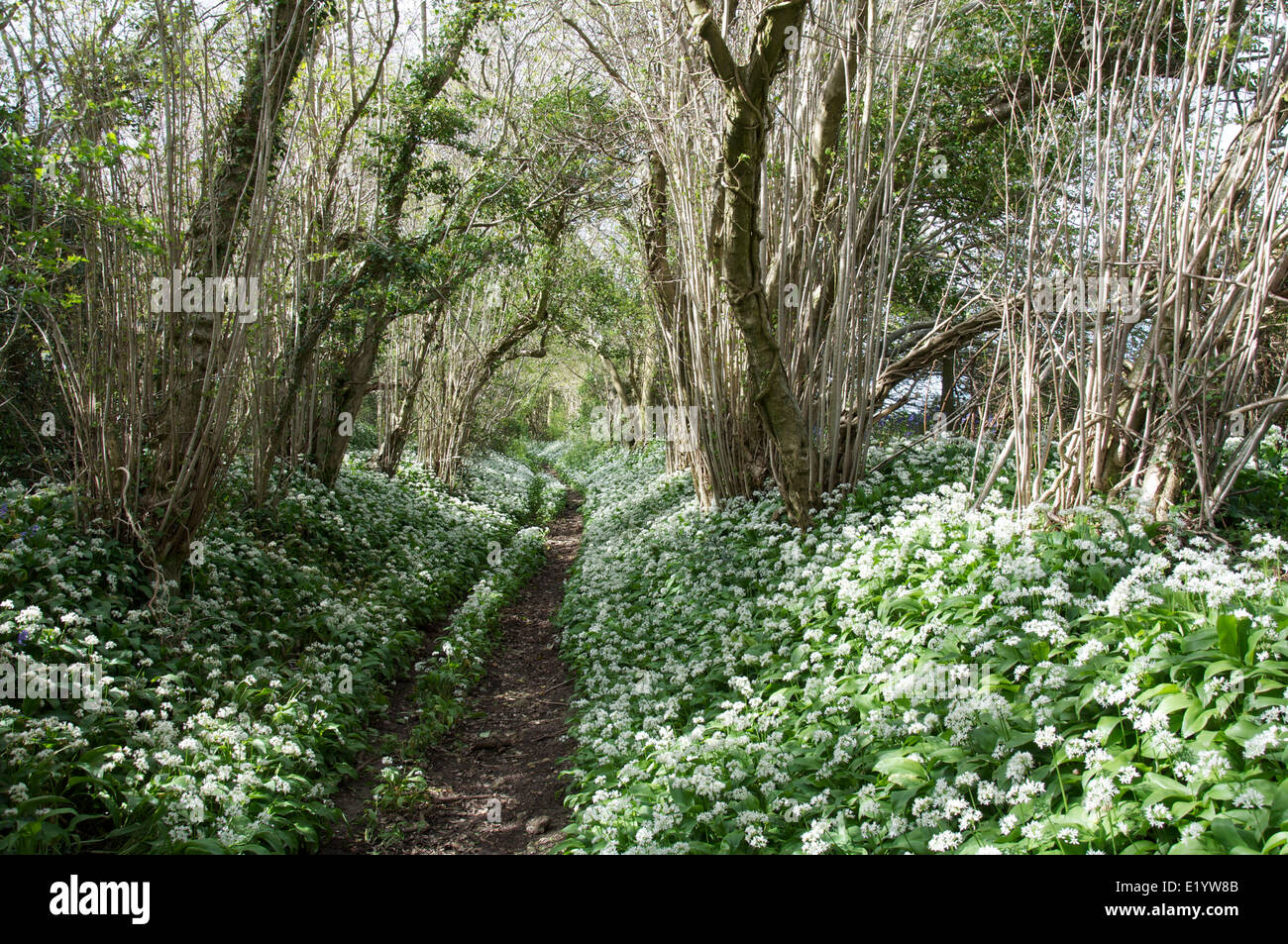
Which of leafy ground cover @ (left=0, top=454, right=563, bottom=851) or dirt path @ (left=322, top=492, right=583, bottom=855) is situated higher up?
leafy ground cover @ (left=0, top=454, right=563, bottom=851)

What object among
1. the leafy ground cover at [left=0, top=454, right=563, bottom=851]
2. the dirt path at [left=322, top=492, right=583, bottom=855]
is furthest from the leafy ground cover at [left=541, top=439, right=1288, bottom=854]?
the leafy ground cover at [left=0, top=454, right=563, bottom=851]

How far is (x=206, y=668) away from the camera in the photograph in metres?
4.10

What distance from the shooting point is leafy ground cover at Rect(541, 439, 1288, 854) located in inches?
89.6

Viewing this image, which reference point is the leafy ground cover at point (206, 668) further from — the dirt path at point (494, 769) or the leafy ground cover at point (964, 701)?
the leafy ground cover at point (964, 701)

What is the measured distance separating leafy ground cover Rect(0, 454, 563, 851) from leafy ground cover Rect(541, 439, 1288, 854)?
4.25 ft

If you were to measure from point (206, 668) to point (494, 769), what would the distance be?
63.4 inches

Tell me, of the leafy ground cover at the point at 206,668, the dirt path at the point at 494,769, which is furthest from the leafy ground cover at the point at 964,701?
the leafy ground cover at the point at 206,668

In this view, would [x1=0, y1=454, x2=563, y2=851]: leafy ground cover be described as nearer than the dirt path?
Yes

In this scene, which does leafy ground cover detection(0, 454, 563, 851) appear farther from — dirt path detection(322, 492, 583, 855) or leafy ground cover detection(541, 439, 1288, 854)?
leafy ground cover detection(541, 439, 1288, 854)

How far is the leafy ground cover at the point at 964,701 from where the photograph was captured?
2275mm

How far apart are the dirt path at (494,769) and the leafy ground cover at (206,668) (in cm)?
19

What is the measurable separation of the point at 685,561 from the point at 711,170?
320 centimetres
